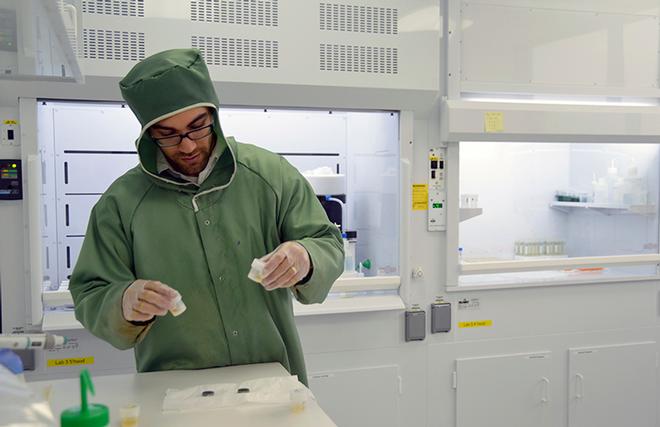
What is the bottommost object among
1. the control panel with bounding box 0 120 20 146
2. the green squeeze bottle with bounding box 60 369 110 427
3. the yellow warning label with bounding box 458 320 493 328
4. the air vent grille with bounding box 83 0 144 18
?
the yellow warning label with bounding box 458 320 493 328

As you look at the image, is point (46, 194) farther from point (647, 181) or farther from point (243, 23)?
point (647, 181)

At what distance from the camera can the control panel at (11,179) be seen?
2398mm

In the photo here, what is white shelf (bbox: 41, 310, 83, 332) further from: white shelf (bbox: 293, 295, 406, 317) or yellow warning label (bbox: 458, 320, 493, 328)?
yellow warning label (bbox: 458, 320, 493, 328)

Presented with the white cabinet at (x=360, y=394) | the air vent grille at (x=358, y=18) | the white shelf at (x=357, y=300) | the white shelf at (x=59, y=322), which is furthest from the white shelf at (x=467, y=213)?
the white shelf at (x=59, y=322)

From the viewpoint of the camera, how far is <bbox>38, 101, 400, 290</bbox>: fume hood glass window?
2735mm

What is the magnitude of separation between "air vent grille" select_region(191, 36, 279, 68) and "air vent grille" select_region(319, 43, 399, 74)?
8.7 inches

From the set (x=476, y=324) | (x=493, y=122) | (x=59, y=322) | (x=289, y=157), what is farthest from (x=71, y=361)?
(x=493, y=122)

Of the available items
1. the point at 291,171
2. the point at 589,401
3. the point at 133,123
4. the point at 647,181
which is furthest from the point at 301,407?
the point at 647,181

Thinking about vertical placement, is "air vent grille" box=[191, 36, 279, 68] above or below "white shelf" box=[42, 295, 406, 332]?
above

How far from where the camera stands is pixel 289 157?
10.3 feet

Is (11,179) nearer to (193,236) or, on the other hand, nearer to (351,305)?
(193,236)

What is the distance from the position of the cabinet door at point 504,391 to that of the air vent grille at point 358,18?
1.67 meters

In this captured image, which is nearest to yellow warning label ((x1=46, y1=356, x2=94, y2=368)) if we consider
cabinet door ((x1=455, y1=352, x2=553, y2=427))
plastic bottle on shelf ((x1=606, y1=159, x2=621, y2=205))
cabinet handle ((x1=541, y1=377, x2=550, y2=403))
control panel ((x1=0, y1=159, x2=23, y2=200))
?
control panel ((x1=0, y1=159, x2=23, y2=200))

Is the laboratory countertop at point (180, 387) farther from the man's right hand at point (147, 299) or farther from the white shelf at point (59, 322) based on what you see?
the white shelf at point (59, 322)
